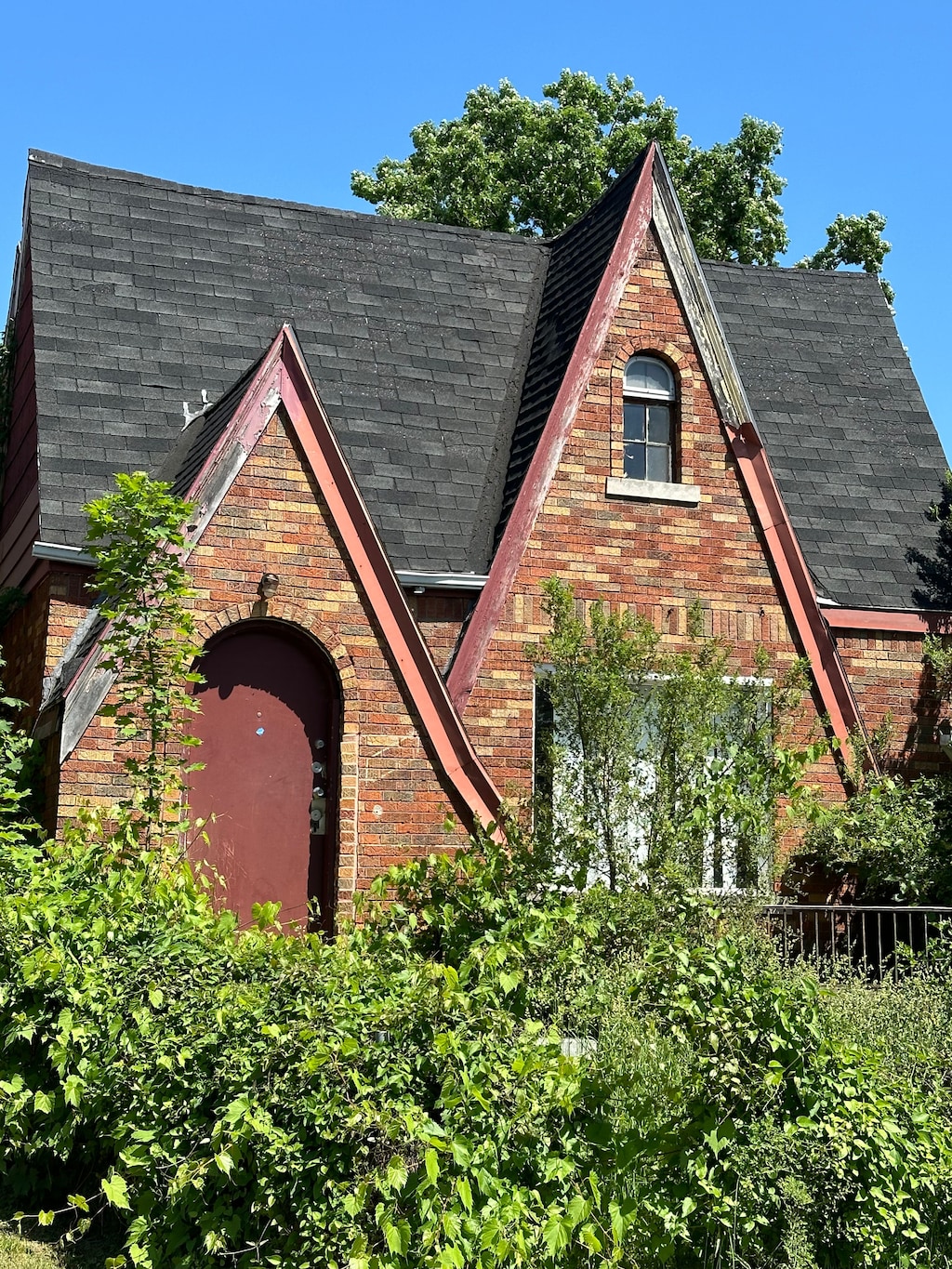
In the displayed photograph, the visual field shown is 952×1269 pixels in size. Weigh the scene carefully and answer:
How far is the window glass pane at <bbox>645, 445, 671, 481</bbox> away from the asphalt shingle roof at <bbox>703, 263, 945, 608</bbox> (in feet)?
5.18

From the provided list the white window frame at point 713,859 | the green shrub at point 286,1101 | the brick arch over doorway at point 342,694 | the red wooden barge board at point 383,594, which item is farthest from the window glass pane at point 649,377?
the green shrub at point 286,1101

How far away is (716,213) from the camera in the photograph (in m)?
27.3

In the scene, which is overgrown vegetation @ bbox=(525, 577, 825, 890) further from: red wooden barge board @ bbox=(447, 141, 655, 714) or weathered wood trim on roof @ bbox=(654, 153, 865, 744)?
weathered wood trim on roof @ bbox=(654, 153, 865, 744)

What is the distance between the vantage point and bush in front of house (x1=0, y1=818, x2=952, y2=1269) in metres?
4.93

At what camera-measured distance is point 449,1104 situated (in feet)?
16.4

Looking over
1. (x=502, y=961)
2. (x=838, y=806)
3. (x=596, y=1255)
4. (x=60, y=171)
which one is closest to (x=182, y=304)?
(x=60, y=171)

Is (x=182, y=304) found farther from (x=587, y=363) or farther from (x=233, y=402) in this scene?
(x=587, y=363)

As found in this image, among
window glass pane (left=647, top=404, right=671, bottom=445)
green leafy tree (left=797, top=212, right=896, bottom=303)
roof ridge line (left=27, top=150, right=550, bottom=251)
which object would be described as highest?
green leafy tree (left=797, top=212, right=896, bottom=303)

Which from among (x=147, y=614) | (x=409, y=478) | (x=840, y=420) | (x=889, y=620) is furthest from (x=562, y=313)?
(x=147, y=614)

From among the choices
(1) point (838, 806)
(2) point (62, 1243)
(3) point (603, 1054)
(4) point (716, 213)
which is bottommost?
(2) point (62, 1243)

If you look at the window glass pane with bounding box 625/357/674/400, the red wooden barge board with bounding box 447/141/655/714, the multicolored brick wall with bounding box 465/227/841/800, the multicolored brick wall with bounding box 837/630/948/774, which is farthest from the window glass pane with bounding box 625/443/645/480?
the multicolored brick wall with bounding box 837/630/948/774

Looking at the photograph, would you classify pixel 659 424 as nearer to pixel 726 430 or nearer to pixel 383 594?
pixel 726 430

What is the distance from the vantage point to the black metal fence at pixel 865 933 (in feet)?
30.4

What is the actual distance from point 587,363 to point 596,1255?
790 cm
